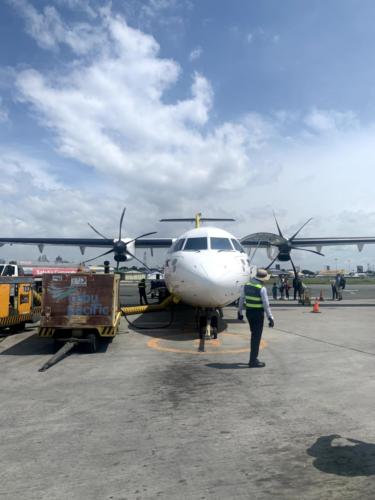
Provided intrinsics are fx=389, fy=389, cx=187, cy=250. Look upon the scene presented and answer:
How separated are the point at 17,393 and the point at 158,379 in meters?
2.22

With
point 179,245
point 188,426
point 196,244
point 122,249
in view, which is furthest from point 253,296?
point 122,249

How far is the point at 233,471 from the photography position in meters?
3.48

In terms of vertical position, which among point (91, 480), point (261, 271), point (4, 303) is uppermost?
point (261, 271)

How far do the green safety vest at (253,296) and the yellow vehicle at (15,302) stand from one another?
6356 mm

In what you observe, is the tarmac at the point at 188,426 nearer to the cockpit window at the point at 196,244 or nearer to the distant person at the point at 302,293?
the cockpit window at the point at 196,244

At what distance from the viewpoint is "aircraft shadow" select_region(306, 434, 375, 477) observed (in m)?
3.48

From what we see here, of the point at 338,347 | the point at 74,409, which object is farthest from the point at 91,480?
the point at 338,347

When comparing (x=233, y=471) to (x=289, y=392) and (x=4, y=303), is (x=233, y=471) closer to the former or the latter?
(x=289, y=392)

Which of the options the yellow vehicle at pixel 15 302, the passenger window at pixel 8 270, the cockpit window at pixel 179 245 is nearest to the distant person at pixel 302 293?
the cockpit window at pixel 179 245

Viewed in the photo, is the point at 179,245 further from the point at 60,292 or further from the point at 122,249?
the point at 122,249

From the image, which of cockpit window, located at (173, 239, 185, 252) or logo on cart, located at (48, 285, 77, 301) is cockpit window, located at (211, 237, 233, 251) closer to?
cockpit window, located at (173, 239, 185, 252)

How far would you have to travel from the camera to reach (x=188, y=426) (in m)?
4.56

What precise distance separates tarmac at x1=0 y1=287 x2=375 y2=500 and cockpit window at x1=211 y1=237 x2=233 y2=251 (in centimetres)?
330

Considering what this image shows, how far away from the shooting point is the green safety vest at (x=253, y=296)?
7888 mm
